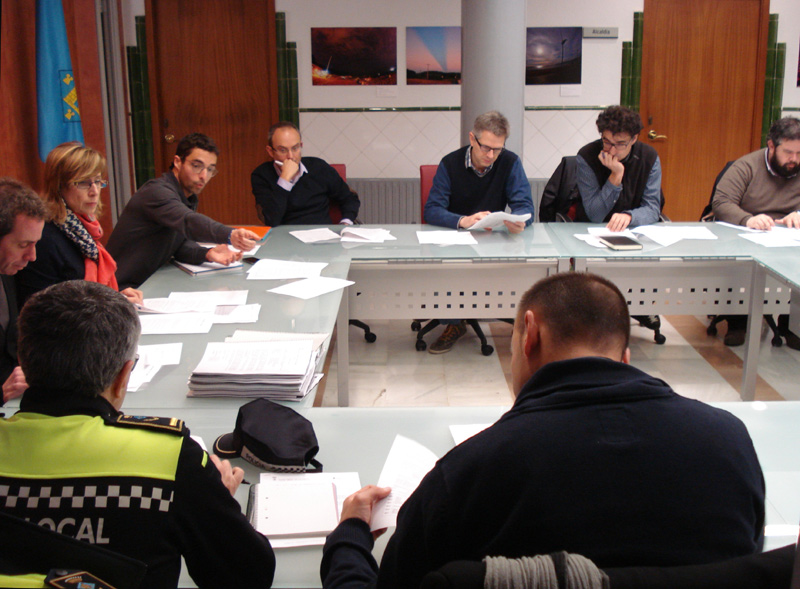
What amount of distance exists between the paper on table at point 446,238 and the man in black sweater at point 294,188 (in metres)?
0.68

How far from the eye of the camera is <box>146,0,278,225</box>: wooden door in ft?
20.8

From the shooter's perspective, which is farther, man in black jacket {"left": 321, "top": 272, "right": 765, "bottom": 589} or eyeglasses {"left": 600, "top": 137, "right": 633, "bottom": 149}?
eyeglasses {"left": 600, "top": 137, "right": 633, "bottom": 149}

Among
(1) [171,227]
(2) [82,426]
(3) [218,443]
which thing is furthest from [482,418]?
(1) [171,227]

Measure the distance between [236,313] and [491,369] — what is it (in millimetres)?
1898

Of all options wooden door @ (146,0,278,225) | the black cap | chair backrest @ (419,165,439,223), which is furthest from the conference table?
wooden door @ (146,0,278,225)

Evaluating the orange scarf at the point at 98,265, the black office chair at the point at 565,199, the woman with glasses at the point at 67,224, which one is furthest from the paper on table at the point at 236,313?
the black office chair at the point at 565,199

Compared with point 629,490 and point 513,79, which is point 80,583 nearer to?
point 629,490

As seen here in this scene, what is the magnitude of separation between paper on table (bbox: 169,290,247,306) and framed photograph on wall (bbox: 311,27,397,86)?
3886 mm

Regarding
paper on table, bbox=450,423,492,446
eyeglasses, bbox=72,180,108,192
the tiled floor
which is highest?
eyeglasses, bbox=72,180,108,192

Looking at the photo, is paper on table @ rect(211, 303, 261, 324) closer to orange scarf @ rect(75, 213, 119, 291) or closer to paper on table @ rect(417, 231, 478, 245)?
orange scarf @ rect(75, 213, 119, 291)

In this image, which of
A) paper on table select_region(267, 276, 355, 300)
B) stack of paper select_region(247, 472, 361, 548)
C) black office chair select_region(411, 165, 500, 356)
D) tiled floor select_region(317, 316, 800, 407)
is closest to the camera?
stack of paper select_region(247, 472, 361, 548)

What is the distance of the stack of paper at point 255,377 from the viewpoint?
6.45 ft

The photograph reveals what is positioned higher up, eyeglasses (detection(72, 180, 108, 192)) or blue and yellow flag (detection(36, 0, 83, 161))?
blue and yellow flag (detection(36, 0, 83, 161))

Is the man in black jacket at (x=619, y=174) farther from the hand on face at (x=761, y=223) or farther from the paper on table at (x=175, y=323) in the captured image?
the paper on table at (x=175, y=323)
